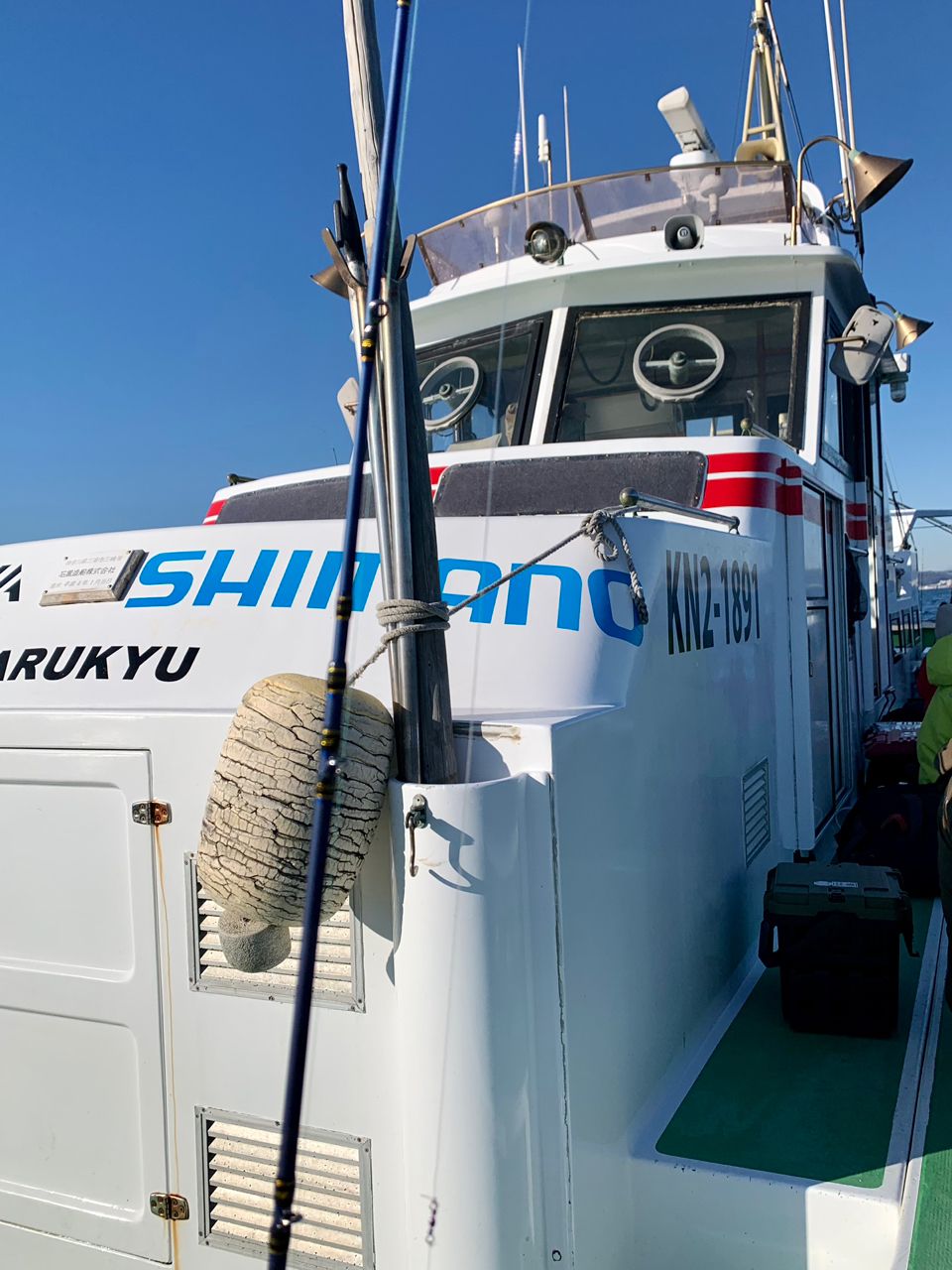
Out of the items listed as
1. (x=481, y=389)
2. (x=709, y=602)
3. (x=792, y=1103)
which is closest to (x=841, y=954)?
(x=792, y=1103)

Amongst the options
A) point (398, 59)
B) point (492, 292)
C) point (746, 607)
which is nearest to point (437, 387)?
point (492, 292)

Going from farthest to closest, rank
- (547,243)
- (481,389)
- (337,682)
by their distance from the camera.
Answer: (481,389)
(547,243)
(337,682)

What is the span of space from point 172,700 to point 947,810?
1.81m

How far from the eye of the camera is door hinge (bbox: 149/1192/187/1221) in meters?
1.97

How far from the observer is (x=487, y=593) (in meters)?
2.13

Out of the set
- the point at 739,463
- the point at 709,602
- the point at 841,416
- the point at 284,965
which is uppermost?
the point at 841,416

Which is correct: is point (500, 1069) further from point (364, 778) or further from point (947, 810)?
point (947, 810)

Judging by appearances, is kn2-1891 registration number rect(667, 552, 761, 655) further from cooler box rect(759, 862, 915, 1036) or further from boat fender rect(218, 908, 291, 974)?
boat fender rect(218, 908, 291, 974)

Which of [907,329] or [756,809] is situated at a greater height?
[907,329]

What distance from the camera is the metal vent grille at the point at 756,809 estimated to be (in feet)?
10.4

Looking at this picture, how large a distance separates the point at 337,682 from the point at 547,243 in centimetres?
355

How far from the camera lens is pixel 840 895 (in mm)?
2621

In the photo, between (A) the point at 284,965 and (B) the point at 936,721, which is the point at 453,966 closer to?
(A) the point at 284,965

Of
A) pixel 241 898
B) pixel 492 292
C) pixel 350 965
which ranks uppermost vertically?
pixel 492 292
